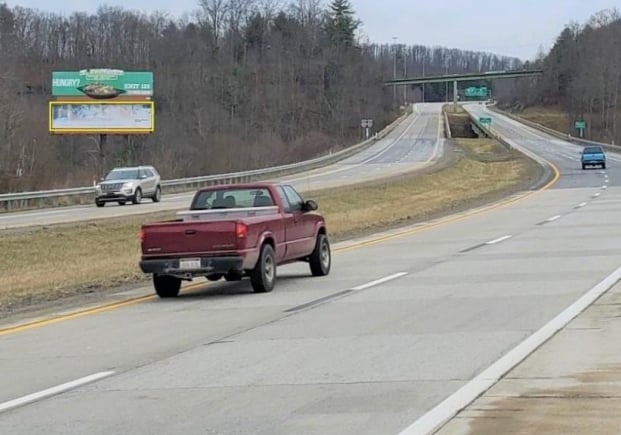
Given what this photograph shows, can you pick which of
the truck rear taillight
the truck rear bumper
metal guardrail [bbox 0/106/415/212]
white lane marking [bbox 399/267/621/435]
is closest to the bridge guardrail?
metal guardrail [bbox 0/106/415/212]

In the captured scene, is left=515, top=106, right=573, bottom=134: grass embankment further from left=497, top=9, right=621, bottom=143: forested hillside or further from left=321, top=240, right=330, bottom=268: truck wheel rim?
left=321, top=240, right=330, bottom=268: truck wheel rim

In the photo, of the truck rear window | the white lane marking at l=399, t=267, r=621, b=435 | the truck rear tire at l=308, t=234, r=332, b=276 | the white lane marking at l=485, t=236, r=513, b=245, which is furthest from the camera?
the white lane marking at l=485, t=236, r=513, b=245

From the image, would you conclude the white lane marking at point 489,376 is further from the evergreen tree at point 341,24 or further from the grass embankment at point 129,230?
the evergreen tree at point 341,24

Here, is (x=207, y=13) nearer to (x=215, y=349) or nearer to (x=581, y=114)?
(x=581, y=114)

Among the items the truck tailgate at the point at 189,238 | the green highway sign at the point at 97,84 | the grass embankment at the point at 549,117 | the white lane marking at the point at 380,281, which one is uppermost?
the green highway sign at the point at 97,84

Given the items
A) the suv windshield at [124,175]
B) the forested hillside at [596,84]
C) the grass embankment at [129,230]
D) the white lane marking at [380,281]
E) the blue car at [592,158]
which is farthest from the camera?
the forested hillside at [596,84]

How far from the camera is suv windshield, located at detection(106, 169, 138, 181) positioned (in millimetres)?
49906

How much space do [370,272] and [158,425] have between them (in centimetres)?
1255

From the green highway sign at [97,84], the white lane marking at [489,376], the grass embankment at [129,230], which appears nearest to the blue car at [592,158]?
the grass embankment at [129,230]

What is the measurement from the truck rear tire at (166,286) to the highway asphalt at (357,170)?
656 inches

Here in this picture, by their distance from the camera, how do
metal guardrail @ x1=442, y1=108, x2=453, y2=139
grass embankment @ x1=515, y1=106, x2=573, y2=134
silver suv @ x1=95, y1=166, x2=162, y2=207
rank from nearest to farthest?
1. silver suv @ x1=95, y1=166, x2=162, y2=207
2. metal guardrail @ x1=442, y1=108, x2=453, y2=139
3. grass embankment @ x1=515, y1=106, x2=573, y2=134

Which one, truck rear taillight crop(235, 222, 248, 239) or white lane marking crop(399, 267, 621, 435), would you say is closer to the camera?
white lane marking crop(399, 267, 621, 435)

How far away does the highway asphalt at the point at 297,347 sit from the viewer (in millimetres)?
8555

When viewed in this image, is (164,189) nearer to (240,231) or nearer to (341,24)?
(240,231)
